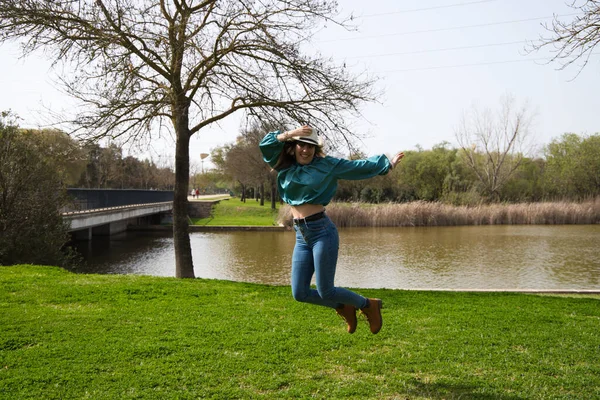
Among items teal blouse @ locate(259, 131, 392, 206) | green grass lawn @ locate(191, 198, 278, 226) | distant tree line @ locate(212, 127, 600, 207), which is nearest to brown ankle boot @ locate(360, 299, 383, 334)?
teal blouse @ locate(259, 131, 392, 206)

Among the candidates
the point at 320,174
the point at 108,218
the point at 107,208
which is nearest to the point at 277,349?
the point at 320,174

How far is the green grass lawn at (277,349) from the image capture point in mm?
4281

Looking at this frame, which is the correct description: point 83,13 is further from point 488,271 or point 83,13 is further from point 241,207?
point 241,207

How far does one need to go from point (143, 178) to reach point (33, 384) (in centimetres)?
5975

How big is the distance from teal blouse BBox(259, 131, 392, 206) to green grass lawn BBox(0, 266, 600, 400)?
1.57 m

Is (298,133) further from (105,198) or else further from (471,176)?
(471,176)

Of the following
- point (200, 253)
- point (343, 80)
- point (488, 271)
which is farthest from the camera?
point (200, 253)

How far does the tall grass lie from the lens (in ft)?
111

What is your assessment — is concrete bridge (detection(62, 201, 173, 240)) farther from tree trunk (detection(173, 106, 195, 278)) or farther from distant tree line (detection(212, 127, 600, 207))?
distant tree line (detection(212, 127, 600, 207))

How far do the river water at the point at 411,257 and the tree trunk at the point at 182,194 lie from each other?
395cm

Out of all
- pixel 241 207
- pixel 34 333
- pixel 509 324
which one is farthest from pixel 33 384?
pixel 241 207

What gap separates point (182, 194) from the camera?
12.1 m

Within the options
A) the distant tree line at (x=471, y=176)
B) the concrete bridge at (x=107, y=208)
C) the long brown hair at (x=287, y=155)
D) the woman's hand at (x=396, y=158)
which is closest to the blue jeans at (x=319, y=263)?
the long brown hair at (x=287, y=155)

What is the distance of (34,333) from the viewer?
225 inches
